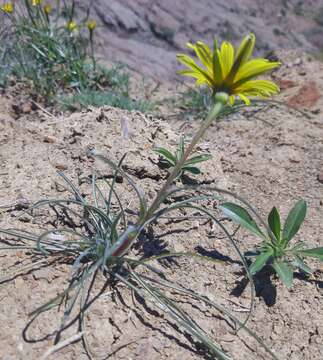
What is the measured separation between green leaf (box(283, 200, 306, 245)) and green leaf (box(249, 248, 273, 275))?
100mm

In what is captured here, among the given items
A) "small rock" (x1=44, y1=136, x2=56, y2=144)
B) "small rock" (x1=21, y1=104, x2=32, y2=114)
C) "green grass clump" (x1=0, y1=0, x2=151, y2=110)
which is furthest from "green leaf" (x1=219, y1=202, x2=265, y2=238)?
"small rock" (x1=21, y1=104, x2=32, y2=114)

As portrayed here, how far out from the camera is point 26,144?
8.17 ft

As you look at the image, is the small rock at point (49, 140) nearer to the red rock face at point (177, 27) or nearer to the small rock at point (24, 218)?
the small rock at point (24, 218)

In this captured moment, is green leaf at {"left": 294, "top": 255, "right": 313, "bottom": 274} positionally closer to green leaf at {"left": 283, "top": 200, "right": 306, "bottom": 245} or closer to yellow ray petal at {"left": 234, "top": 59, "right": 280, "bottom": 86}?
green leaf at {"left": 283, "top": 200, "right": 306, "bottom": 245}

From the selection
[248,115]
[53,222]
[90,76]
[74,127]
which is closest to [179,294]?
[53,222]

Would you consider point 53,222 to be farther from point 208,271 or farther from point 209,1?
point 209,1

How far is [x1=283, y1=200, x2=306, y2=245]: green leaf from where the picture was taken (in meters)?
1.94

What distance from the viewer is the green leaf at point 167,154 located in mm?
2287

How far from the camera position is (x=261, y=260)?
180 centimetres

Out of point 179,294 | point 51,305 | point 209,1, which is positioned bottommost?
point 51,305

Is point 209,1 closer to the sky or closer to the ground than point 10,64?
closer to the sky

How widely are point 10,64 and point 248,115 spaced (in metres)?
1.74

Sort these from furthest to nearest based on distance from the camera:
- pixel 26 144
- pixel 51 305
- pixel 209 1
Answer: pixel 209 1, pixel 26 144, pixel 51 305

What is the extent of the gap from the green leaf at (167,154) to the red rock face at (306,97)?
1514mm
